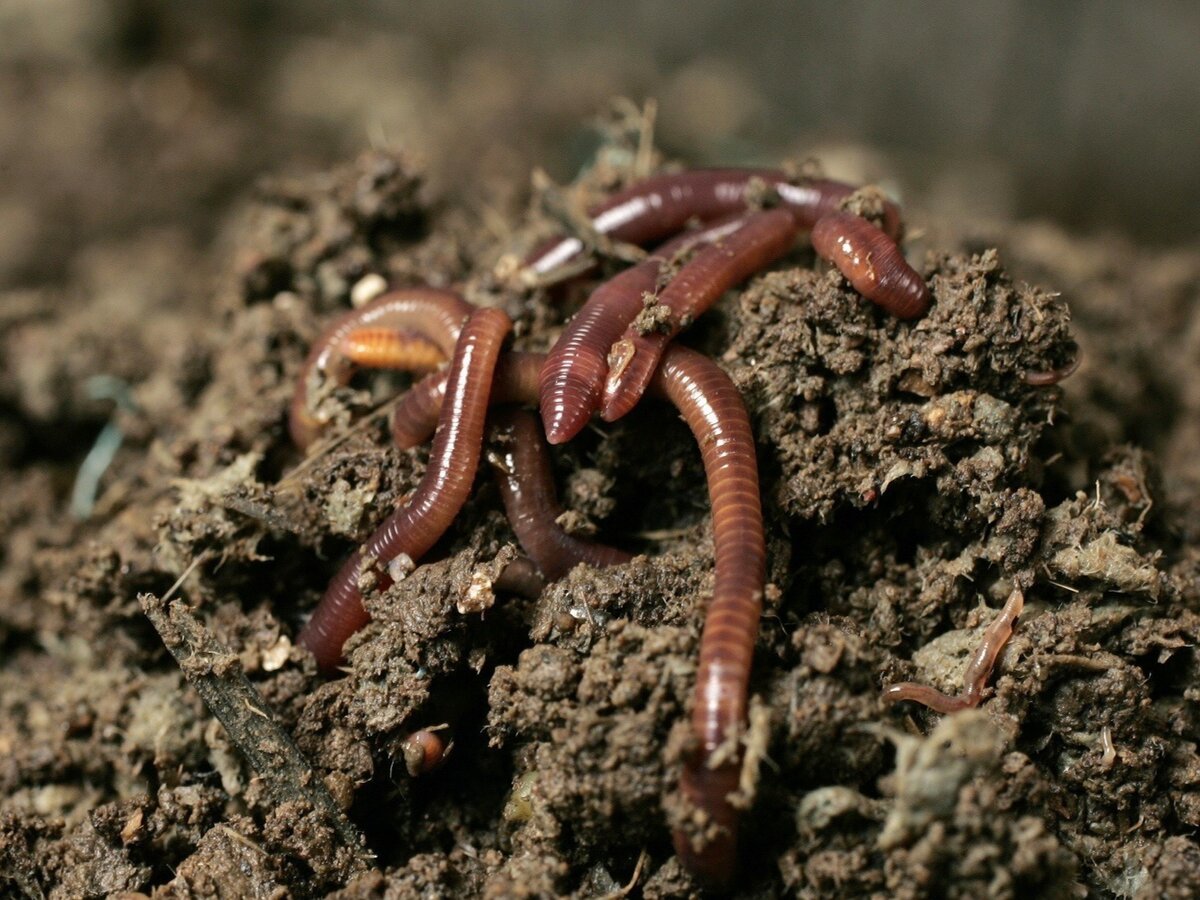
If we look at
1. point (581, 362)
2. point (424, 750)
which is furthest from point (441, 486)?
point (424, 750)

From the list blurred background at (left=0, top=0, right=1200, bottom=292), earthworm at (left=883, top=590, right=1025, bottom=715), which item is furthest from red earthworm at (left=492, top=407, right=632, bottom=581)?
blurred background at (left=0, top=0, right=1200, bottom=292)

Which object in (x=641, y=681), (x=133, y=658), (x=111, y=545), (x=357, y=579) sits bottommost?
(x=133, y=658)

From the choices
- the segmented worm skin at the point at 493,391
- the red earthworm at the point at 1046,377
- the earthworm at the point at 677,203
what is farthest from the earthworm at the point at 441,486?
the red earthworm at the point at 1046,377

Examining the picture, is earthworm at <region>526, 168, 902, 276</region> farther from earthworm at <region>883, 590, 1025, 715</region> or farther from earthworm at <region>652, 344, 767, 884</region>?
earthworm at <region>883, 590, 1025, 715</region>

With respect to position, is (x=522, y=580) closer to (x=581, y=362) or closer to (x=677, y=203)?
(x=581, y=362)

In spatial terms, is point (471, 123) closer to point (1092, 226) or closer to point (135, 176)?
point (135, 176)

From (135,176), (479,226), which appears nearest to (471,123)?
(135,176)
